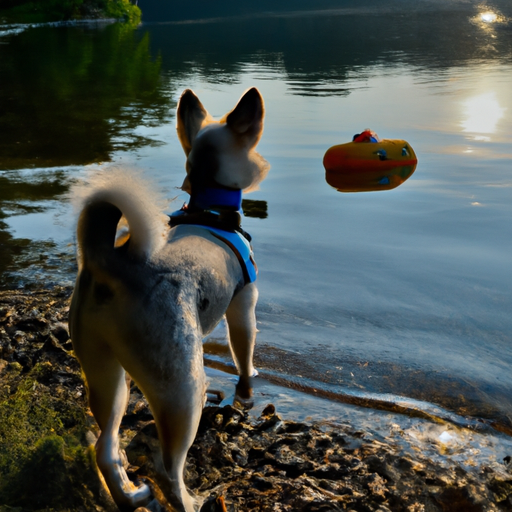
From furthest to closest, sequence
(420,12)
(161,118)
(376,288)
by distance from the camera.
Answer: (420,12) < (161,118) < (376,288)

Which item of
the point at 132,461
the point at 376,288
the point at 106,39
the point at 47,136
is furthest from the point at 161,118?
the point at 106,39

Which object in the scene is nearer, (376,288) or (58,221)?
(376,288)

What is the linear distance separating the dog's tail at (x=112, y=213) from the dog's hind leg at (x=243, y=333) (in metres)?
1.19

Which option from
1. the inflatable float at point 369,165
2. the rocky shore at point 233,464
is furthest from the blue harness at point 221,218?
the inflatable float at point 369,165

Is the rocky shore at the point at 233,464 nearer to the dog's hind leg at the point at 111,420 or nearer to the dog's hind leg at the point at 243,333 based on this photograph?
the dog's hind leg at the point at 111,420

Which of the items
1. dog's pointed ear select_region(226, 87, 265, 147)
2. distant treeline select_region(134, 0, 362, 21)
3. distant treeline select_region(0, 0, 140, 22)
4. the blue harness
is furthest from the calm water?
distant treeline select_region(134, 0, 362, 21)

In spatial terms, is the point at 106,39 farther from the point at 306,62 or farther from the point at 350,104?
the point at 350,104

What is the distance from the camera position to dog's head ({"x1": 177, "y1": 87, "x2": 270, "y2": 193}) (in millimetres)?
3273

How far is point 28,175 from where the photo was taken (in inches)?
340

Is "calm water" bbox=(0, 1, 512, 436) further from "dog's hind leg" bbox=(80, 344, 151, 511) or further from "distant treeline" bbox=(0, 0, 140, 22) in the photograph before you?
"distant treeline" bbox=(0, 0, 140, 22)

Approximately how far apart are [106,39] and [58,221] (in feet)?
110

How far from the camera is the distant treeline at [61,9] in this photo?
53.7m

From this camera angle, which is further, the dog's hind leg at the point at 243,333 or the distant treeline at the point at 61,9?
the distant treeline at the point at 61,9

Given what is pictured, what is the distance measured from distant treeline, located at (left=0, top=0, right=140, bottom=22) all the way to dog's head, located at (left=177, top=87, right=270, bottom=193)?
54693 mm
